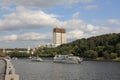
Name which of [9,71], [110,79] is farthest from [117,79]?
[9,71]

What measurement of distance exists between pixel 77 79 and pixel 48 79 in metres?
6.95

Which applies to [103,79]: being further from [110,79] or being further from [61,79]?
[61,79]

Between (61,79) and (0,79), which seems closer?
(0,79)

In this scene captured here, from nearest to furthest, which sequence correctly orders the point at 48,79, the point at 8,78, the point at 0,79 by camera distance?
1. the point at 8,78
2. the point at 0,79
3. the point at 48,79

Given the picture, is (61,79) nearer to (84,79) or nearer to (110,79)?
(84,79)

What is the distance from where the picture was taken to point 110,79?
82812 millimetres

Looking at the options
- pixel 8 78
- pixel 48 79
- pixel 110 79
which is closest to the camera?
pixel 8 78

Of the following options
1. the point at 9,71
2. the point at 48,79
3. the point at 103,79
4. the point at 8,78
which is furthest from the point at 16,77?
the point at 103,79

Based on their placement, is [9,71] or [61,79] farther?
[61,79]

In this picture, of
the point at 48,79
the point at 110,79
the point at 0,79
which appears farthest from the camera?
the point at 110,79

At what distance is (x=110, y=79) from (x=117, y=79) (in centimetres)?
179

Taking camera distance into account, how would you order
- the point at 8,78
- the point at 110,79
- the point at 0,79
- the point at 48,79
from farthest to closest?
the point at 110,79, the point at 48,79, the point at 0,79, the point at 8,78

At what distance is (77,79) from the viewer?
7919 centimetres

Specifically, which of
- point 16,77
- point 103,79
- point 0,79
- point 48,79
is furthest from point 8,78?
point 103,79
